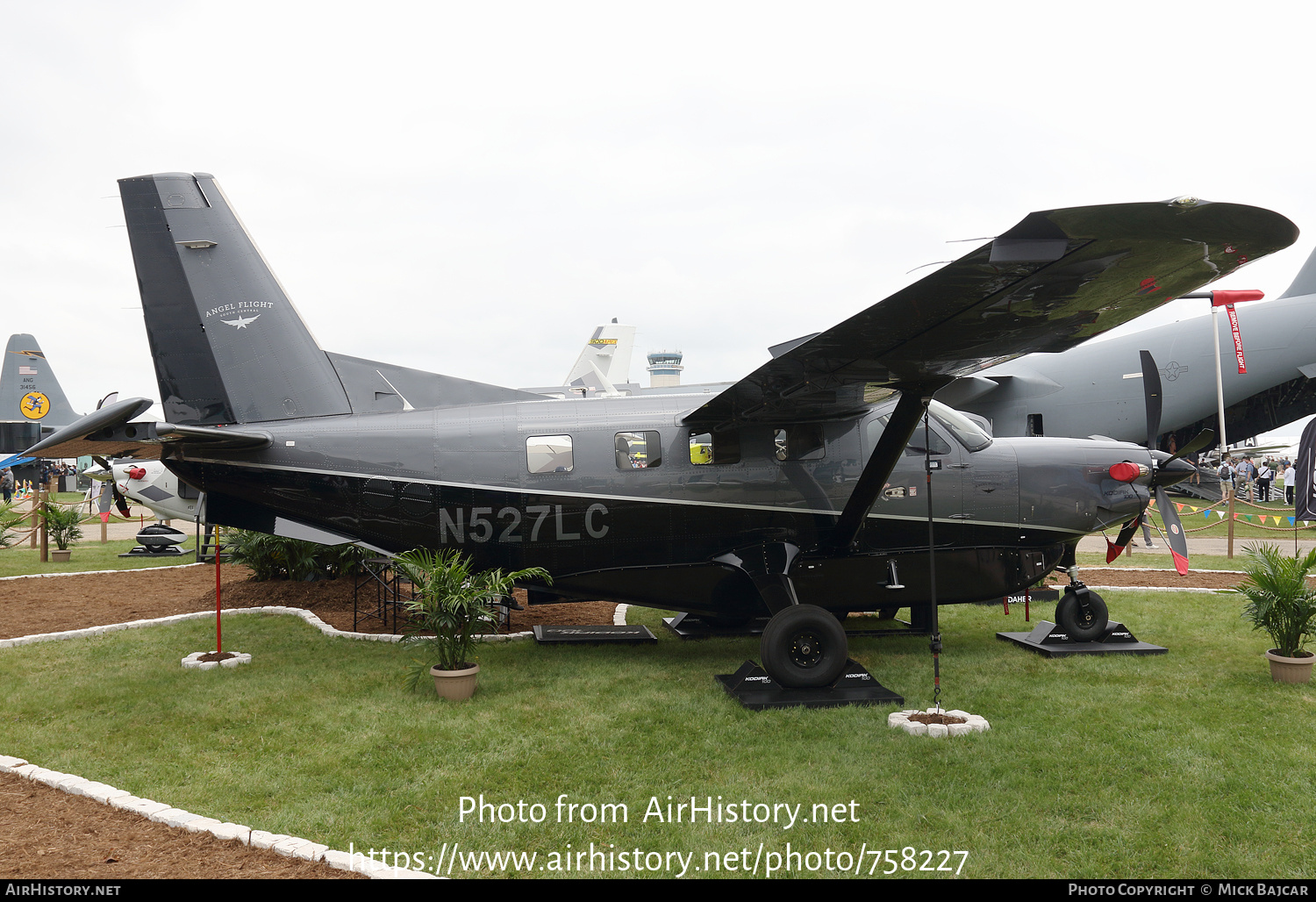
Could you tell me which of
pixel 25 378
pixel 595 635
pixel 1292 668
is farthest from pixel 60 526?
pixel 25 378

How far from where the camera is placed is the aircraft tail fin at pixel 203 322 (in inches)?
360

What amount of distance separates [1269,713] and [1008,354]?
13.7 ft

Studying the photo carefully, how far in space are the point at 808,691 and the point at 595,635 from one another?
3880 mm

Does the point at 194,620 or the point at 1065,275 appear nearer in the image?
the point at 1065,275

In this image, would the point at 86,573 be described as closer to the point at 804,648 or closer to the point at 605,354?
the point at 804,648

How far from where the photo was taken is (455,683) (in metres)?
8.03

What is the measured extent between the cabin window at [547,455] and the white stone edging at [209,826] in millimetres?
4737

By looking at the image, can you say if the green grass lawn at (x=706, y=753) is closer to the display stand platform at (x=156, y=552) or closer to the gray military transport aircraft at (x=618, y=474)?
the gray military transport aircraft at (x=618, y=474)

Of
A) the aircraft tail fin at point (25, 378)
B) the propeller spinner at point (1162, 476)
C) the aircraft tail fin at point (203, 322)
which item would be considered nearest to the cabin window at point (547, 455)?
the aircraft tail fin at point (203, 322)

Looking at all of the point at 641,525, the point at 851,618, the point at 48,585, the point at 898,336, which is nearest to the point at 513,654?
the point at 641,525

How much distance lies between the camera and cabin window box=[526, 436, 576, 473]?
29.6 ft

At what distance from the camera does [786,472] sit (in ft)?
30.3

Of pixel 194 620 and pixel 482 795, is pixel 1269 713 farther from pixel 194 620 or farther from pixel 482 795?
pixel 194 620

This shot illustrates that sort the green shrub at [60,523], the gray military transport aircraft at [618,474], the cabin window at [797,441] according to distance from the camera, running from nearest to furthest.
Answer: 1. the gray military transport aircraft at [618,474]
2. the cabin window at [797,441]
3. the green shrub at [60,523]
